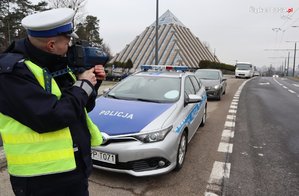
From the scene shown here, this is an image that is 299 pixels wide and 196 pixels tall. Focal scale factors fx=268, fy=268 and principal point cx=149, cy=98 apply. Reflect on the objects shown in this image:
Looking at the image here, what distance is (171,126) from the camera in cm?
359

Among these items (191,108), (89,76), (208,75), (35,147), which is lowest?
(191,108)

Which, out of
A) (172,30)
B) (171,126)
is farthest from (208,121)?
(172,30)

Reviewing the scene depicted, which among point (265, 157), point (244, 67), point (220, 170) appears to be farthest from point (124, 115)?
point (244, 67)

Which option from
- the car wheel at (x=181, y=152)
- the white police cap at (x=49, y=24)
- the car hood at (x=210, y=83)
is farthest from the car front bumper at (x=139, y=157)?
the car hood at (x=210, y=83)

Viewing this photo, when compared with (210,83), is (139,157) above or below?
below

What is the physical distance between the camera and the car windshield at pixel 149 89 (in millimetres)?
4461

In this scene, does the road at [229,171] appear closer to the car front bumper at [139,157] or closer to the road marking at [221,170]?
the road marking at [221,170]

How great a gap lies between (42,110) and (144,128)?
2.12 metres

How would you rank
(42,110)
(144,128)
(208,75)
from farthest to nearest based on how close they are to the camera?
(208,75) → (144,128) → (42,110)

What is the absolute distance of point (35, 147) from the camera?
4.86ft

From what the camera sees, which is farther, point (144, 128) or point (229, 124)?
point (229, 124)

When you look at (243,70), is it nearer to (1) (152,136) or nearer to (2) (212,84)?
(2) (212,84)

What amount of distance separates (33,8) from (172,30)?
50.5m

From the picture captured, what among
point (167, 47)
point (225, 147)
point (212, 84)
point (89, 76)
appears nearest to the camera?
point (89, 76)
